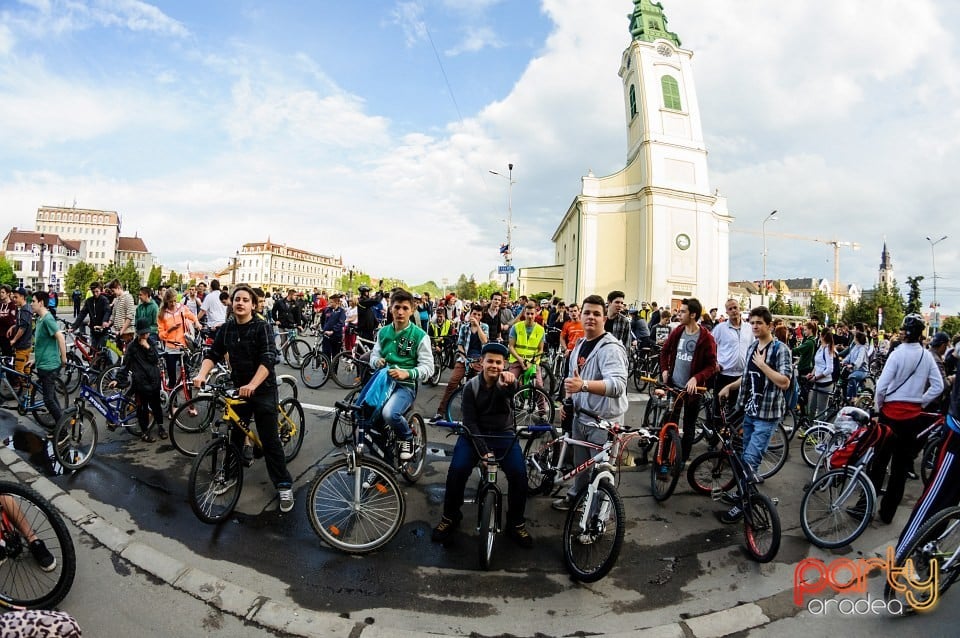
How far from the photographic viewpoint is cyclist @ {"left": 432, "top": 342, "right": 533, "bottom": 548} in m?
3.99

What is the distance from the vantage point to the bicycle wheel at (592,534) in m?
3.66

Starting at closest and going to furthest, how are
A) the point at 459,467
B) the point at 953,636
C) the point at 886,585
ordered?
the point at 953,636 < the point at 886,585 < the point at 459,467

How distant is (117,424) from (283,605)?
15.0ft

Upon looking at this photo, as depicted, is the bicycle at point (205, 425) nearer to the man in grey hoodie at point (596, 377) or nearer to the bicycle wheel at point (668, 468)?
the man in grey hoodie at point (596, 377)

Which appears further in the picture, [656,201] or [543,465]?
[656,201]

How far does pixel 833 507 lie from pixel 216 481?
5.59 m

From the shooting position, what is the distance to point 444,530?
410cm

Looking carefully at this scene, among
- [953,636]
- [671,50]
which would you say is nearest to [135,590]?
[953,636]

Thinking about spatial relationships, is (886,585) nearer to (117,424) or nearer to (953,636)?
(953,636)

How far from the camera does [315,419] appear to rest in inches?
303

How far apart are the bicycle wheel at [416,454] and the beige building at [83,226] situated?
467 feet

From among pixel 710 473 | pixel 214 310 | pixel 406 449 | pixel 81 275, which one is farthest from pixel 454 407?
pixel 81 275

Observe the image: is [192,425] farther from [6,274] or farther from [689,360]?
[6,274]

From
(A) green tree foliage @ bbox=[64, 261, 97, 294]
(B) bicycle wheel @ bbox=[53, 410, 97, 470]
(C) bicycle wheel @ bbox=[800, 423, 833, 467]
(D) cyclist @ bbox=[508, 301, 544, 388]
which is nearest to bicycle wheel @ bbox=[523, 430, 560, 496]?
(D) cyclist @ bbox=[508, 301, 544, 388]
